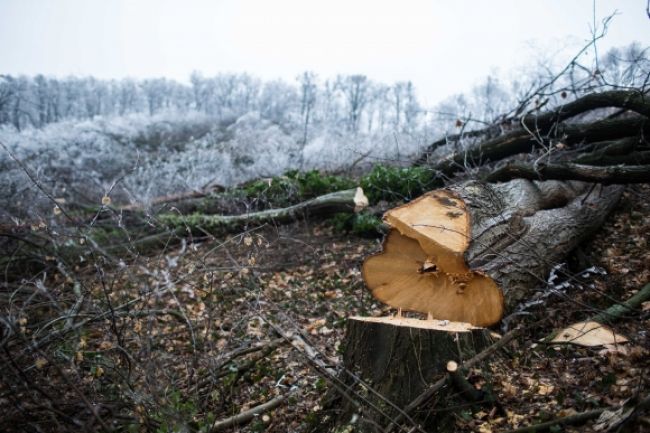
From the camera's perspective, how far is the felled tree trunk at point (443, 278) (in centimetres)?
231

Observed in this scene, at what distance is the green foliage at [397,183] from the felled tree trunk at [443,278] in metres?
1.82

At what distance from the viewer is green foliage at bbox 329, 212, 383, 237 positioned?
5839mm

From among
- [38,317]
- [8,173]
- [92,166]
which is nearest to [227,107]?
[92,166]

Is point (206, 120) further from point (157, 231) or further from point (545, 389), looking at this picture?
point (545, 389)

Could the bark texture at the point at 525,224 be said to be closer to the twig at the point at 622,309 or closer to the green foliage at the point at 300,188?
the twig at the point at 622,309

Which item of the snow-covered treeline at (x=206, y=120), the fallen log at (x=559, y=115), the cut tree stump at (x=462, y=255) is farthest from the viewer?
the snow-covered treeline at (x=206, y=120)

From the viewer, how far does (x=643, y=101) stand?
154 inches

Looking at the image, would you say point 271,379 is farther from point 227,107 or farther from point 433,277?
point 227,107

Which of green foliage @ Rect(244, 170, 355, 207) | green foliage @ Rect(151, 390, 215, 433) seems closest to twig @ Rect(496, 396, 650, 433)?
green foliage @ Rect(151, 390, 215, 433)

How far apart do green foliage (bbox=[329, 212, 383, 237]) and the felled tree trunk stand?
2.21m

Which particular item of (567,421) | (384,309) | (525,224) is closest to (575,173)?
(525,224)

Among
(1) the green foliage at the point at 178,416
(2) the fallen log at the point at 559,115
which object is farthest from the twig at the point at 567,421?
(2) the fallen log at the point at 559,115

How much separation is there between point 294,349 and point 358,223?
3.02m

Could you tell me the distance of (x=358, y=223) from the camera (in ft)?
19.4
